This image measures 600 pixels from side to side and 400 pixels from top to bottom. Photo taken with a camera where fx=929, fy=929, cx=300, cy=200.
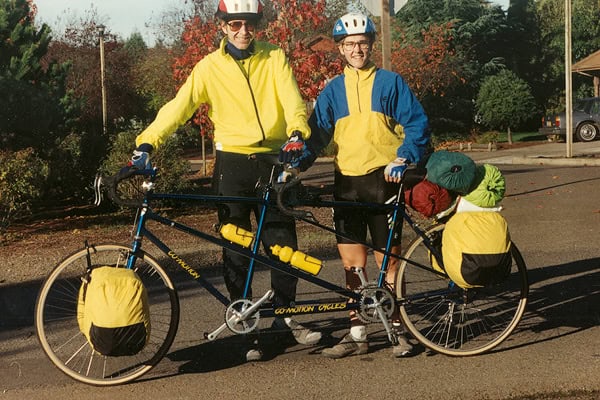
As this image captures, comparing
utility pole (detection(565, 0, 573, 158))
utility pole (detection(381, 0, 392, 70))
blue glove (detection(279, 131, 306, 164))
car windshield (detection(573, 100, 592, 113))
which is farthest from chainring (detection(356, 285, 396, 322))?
car windshield (detection(573, 100, 592, 113))

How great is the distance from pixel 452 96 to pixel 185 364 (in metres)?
34.2

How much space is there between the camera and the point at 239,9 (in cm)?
513

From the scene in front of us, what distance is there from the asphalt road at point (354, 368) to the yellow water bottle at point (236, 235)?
69cm

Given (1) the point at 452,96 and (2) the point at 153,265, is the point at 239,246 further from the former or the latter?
(1) the point at 452,96

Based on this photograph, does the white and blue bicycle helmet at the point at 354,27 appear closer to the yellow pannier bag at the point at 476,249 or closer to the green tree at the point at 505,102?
the yellow pannier bag at the point at 476,249

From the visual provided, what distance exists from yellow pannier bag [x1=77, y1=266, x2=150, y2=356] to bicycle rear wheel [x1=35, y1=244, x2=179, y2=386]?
0.17 meters

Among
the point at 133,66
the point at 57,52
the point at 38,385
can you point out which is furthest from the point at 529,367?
the point at 133,66

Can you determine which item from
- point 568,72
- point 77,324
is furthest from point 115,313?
point 568,72

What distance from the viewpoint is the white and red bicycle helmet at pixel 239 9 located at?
5129 millimetres

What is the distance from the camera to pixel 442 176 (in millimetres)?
5047

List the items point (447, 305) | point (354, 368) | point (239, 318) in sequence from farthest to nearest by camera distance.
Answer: point (447, 305) → point (354, 368) → point (239, 318)

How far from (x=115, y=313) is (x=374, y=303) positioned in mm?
1444

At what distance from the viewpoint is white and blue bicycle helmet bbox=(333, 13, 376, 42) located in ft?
17.1

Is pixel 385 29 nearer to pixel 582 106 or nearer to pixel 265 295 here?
pixel 265 295
